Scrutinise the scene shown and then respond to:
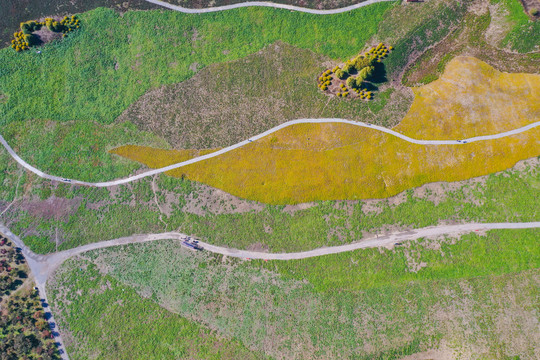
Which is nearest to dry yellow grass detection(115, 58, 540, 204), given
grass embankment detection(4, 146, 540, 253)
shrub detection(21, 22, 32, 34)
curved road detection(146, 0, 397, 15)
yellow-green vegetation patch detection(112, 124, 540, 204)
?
yellow-green vegetation patch detection(112, 124, 540, 204)

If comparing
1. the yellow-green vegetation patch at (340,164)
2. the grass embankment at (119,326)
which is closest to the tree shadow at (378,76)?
the yellow-green vegetation patch at (340,164)

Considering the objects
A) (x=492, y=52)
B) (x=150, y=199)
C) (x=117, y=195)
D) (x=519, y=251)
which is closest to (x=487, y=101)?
(x=492, y=52)

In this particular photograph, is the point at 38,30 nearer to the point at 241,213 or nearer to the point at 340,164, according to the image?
the point at 241,213

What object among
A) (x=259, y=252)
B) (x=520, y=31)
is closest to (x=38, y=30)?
(x=259, y=252)

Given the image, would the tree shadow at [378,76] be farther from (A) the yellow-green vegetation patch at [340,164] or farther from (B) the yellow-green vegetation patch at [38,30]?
(B) the yellow-green vegetation patch at [38,30]

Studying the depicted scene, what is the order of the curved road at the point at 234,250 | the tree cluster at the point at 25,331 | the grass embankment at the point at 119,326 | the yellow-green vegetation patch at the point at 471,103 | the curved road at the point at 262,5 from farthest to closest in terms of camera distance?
the curved road at the point at 262,5, the yellow-green vegetation patch at the point at 471,103, the curved road at the point at 234,250, the tree cluster at the point at 25,331, the grass embankment at the point at 119,326

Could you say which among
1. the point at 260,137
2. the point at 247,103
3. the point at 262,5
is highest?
the point at 262,5

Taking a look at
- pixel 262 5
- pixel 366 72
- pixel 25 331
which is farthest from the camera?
pixel 262 5

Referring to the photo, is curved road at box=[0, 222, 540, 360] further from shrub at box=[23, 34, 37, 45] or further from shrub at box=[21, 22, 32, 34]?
shrub at box=[21, 22, 32, 34]
